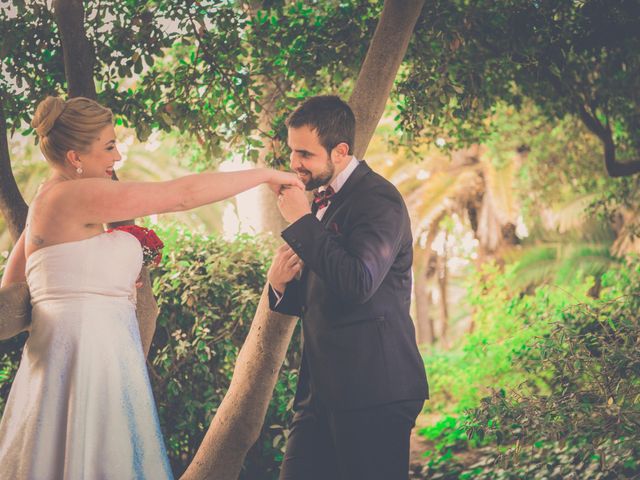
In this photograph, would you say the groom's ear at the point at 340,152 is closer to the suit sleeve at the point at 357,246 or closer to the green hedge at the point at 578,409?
the suit sleeve at the point at 357,246

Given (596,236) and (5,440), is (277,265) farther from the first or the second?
(596,236)

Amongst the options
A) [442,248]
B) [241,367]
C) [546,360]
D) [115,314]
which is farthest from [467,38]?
[442,248]

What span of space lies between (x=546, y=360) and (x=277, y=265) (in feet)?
6.85

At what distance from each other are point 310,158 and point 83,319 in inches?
49.1

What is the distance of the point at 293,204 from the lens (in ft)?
12.0

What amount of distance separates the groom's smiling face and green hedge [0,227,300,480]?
2751 millimetres

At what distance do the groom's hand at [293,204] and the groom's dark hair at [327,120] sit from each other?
0.29m

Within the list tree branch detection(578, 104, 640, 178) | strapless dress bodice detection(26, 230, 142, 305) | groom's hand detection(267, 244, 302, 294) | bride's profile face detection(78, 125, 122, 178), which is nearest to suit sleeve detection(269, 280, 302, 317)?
groom's hand detection(267, 244, 302, 294)

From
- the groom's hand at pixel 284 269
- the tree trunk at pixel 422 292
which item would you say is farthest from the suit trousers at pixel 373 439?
the tree trunk at pixel 422 292

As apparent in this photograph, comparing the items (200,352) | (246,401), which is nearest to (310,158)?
(246,401)

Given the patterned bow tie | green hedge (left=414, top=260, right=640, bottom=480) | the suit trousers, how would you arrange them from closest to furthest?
the suit trousers, the patterned bow tie, green hedge (left=414, top=260, right=640, bottom=480)

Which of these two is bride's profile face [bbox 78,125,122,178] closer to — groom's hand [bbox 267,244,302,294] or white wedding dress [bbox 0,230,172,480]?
white wedding dress [bbox 0,230,172,480]

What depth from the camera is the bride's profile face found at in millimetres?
3840

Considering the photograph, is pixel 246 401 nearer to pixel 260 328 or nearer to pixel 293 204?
pixel 260 328
